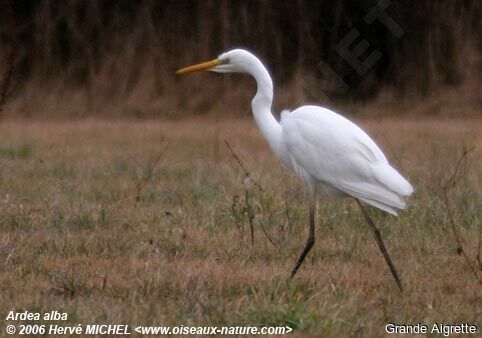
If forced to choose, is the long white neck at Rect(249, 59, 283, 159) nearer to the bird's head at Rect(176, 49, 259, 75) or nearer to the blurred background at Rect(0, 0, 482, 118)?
the bird's head at Rect(176, 49, 259, 75)

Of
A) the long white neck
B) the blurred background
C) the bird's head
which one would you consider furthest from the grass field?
the blurred background

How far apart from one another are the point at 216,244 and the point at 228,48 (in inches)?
255

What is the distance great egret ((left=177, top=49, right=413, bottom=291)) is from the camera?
5.14m

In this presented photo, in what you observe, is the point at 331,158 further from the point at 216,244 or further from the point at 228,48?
the point at 228,48

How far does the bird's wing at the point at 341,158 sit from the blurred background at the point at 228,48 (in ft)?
20.5

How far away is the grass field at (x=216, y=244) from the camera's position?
14.1 feet

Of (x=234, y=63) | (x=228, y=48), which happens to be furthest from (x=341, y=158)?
(x=228, y=48)

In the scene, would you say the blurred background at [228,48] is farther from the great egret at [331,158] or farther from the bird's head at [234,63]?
the great egret at [331,158]

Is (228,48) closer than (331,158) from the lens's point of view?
No

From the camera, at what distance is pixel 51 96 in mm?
11820

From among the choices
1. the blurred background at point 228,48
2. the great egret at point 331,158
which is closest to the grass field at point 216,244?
the great egret at point 331,158

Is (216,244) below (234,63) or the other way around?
below

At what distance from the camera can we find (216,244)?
19.0ft

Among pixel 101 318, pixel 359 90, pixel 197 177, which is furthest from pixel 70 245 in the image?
pixel 359 90
